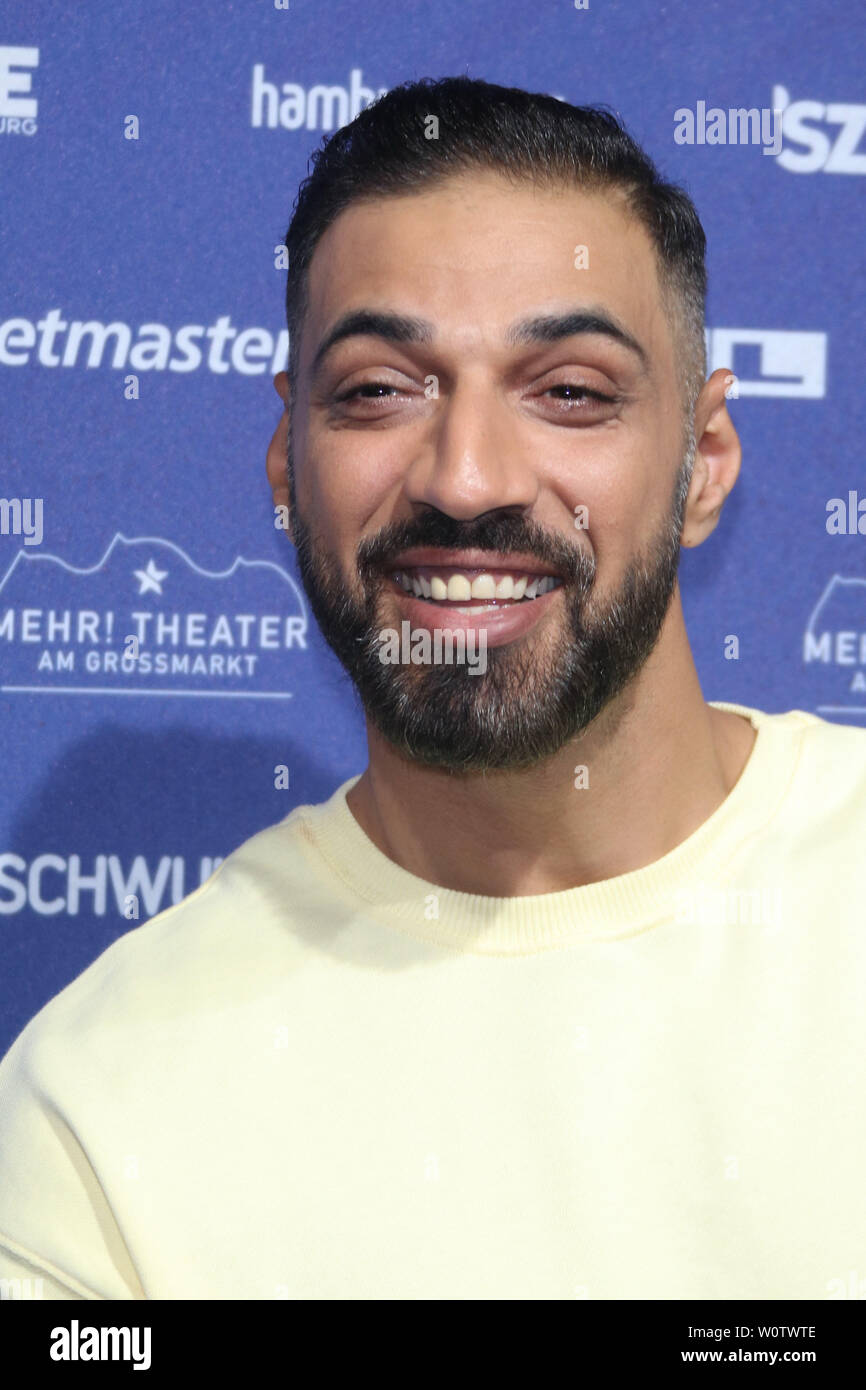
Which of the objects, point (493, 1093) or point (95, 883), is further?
point (95, 883)

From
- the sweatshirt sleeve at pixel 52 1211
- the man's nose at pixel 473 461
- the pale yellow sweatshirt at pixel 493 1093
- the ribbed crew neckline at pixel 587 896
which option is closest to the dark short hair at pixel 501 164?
the man's nose at pixel 473 461

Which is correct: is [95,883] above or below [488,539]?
below

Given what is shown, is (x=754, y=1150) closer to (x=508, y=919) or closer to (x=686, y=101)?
(x=508, y=919)

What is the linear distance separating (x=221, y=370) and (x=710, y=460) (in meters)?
0.85

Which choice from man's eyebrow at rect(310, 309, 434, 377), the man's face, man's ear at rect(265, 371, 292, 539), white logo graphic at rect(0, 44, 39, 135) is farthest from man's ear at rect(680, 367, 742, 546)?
white logo graphic at rect(0, 44, 39, 135)

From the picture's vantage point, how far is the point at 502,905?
151cm

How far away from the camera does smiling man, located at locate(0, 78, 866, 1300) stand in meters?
1.36

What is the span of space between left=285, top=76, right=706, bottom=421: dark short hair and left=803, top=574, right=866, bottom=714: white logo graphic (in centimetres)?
70

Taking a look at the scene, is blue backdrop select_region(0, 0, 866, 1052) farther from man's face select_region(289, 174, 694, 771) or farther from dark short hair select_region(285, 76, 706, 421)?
man's face select_region(289, 174, 694, 771)

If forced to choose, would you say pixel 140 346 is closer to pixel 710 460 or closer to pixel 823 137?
pixel 710 460

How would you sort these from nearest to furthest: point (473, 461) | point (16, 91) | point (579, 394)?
point (473, 461) → point (579, 394) → point (16, 91)

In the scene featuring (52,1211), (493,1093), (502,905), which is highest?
(502,905)

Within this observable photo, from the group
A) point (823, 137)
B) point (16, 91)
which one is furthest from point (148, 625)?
point (823, 137)
